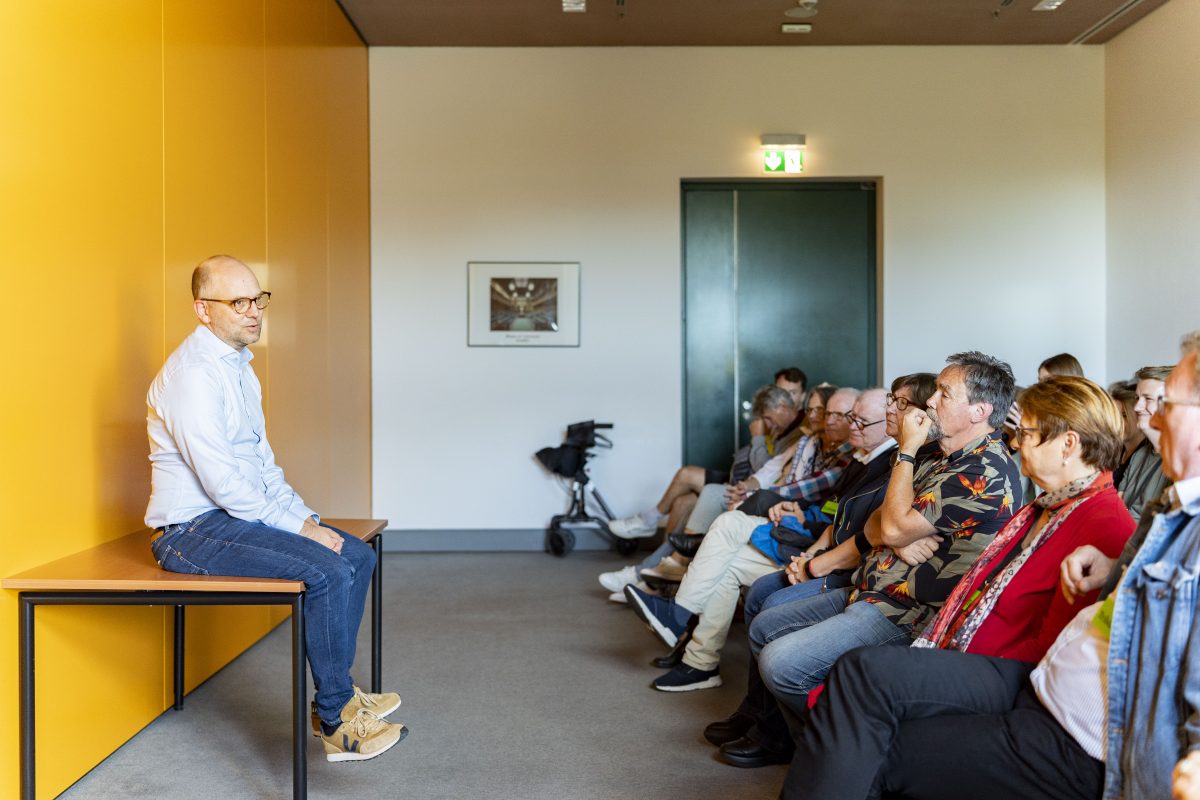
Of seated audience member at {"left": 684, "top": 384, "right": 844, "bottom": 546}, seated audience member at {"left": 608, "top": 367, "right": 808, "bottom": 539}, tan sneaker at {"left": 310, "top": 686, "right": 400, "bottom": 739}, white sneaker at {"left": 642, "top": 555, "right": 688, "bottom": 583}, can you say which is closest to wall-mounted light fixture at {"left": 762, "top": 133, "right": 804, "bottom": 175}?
seated audience member at {"left": 608, "top": 367, "right": 808, "bottom": 539}

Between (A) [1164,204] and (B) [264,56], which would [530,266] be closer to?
(B) [264,56]

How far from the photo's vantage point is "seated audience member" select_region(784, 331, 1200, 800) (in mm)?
1698

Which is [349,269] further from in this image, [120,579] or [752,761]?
[752,761]

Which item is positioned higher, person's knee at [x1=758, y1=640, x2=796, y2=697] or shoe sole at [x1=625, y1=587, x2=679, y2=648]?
person's knee at [x1=758, y1=640, x2=796, y2=697]

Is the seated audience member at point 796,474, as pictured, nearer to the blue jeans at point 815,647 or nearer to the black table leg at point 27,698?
the blue jeans at point 815,647

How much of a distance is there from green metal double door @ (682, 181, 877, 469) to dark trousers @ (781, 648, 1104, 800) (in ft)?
17.4

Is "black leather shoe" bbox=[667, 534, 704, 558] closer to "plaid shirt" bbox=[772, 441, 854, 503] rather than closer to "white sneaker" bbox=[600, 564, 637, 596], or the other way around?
"plaid shirt" bbox=[772, 441, 854, 503]

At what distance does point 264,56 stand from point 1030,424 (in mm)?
3983

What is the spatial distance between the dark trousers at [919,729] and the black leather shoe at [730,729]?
4.21 ft

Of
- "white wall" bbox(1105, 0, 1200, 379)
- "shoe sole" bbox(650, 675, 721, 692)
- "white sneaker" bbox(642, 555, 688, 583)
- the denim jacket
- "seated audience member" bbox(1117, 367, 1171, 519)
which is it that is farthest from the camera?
"white wall" bbox(1105, 0, 1200, 379)

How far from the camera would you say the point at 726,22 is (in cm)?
663

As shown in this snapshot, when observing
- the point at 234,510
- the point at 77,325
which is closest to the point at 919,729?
the point at 234,510

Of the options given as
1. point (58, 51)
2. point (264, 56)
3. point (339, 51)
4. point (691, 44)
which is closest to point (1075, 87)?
point (691, 44)

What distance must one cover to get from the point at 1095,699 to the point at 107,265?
2.99 metres
